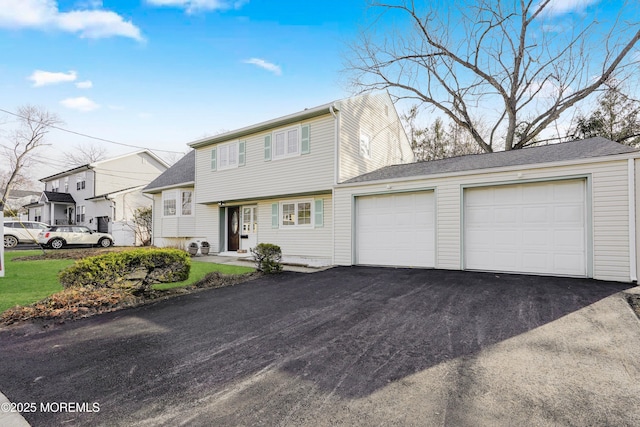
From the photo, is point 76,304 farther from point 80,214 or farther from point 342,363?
point 80,214

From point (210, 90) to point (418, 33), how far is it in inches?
487

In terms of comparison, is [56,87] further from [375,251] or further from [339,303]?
[339,303]

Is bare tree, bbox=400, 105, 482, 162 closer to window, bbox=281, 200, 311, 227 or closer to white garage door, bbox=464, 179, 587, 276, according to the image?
window, bbox=281, 200, 311, 227

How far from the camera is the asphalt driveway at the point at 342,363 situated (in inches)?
89.3

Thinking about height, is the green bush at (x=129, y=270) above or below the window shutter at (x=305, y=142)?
below

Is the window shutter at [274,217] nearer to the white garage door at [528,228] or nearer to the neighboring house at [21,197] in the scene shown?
the white garage door at [528,228]

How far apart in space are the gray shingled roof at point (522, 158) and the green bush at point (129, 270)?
610 centimetres

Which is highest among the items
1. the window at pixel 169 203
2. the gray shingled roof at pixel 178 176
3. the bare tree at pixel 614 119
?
the bare tree at pixel 614 119

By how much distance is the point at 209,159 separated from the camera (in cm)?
1463

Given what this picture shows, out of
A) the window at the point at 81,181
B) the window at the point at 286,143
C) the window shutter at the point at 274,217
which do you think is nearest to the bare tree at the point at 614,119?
the window at the point at 286,143

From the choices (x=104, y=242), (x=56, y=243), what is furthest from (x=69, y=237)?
(x=104, y=242)

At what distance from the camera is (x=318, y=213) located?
1158 cm

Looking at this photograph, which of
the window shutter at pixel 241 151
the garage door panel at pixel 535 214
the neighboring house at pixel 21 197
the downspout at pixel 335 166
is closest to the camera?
the garage door panel at pixel 535 214

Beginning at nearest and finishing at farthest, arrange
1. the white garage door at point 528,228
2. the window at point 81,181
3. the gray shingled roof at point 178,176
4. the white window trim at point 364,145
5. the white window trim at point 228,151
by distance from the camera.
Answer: the white garage door at point 528,228
the white window trim at point 364,145
the white window trim at point 228,151
the gray shingled roof at point 178,176
the window at point 81,181
